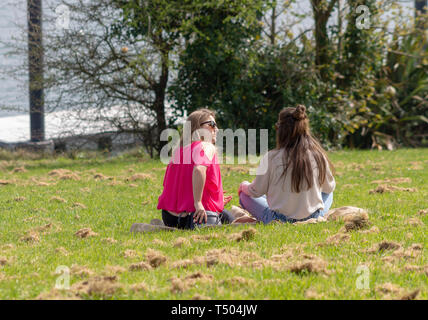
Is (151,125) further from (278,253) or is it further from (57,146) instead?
(278,253)

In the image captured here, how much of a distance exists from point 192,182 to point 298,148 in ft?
3.13

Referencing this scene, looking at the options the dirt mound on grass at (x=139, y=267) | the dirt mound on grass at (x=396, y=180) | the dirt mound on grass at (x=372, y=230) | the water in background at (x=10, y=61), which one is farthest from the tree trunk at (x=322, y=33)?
the dirt mound on grass at (x=139, y=267)

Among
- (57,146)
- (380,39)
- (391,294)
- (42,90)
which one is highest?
(380,39)

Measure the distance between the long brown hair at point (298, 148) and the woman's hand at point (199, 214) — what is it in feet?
2.51

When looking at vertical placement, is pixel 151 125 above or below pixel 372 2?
below

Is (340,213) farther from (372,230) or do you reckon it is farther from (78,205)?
(78,205)

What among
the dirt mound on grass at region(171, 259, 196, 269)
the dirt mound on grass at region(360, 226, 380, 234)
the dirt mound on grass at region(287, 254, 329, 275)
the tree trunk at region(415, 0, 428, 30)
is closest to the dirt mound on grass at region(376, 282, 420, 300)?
the dirt mound on grass at region(287, 254, 329, 275)

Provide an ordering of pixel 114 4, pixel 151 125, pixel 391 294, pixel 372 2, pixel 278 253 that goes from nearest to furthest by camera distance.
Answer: pixel 391 294 < pixel 278 253 < pixel 114 4 < pixel 151 125 < pixel 372 2

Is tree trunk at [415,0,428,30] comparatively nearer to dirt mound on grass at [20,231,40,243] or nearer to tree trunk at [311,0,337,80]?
tree trunk at [311,0,337,80]

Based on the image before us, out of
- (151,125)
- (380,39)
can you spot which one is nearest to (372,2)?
(380,39)

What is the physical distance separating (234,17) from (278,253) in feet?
27.3

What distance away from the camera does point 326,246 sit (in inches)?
160

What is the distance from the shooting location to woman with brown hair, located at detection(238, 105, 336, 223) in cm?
486

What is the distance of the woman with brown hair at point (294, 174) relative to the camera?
16.0 feet
